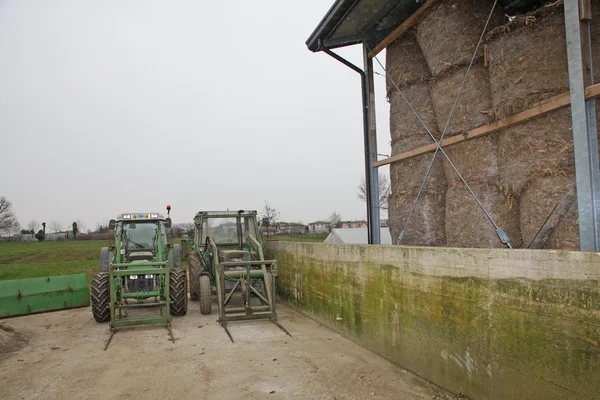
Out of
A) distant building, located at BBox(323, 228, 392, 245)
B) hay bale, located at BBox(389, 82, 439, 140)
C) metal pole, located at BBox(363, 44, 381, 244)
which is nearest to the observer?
hay bale, located at BBox(389, 82, 439, 140)

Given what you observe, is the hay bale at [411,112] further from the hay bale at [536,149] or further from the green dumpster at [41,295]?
the green dumpster at [41,295]

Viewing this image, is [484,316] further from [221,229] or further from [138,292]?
[221,229]

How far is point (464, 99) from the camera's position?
603cm

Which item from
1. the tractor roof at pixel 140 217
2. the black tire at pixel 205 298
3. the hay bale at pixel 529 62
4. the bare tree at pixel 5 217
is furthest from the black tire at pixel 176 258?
the bare tree at pixel 5 217

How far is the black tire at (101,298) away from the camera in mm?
8773

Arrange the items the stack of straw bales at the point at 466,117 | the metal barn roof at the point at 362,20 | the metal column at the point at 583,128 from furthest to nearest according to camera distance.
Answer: the metal barn roof at the point at 362,20 < the stack of straw bales at the point at 466,117 < the metal column at the point at 583,128

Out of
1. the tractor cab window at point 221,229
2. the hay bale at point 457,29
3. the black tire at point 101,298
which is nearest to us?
the hay bale at point 457,29

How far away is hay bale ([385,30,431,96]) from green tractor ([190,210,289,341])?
13.8 feet

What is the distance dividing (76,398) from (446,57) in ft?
20.2

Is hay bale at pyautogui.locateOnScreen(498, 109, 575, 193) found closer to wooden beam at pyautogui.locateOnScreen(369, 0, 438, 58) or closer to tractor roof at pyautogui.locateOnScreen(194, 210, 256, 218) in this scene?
wooden beam at pyautogui.locateOnScreen(369, 0, 438, 58)

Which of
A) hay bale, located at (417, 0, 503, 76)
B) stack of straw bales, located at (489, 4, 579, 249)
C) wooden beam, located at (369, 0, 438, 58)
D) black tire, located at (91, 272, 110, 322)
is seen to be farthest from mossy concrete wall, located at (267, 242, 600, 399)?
black tire, located at (91, 272, 110, 322)

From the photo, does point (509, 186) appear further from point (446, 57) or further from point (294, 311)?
point (294, 311)

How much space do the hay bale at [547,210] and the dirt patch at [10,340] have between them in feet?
24.2

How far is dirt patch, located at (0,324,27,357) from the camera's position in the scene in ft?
22.7
